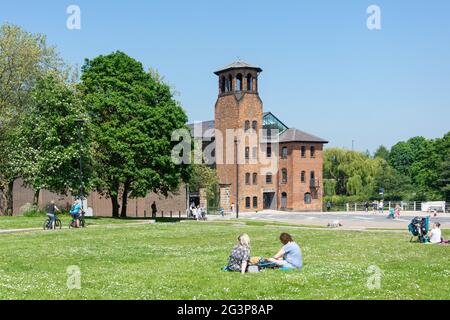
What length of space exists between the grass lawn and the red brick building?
54.3 m

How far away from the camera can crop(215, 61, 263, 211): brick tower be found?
269 ft

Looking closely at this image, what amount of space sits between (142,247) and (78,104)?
23735 mm

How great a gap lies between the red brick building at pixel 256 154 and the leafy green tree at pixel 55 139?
124 feet

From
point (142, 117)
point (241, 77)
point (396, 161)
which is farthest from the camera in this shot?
point (396, 161)

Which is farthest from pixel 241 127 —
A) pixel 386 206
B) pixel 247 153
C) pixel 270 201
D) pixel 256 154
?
pixel 386 206

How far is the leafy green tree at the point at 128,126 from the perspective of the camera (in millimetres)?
46062

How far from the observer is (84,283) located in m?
13.6

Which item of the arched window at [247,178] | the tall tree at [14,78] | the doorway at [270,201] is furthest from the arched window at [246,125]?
the tall tree at [14,78]

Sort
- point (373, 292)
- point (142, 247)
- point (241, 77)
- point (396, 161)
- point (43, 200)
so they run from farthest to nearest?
1. point (396, 161)
2. point (241, 77)
3. point (43, 200)
4. point (142, 247)
5. point (373, 292)

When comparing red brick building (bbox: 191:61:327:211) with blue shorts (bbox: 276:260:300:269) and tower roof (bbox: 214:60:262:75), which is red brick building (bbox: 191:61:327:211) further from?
blue shorts (bbox: 276:260:300:269)

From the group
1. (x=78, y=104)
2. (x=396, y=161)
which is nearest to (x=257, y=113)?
(x=78, y=104)

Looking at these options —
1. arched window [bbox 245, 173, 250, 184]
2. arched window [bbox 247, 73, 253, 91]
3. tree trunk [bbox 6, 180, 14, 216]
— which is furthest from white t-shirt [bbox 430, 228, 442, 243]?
arched window [bbox 247, 73, 253, 91]

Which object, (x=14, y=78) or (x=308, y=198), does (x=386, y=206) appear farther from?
(x=14, y=78)

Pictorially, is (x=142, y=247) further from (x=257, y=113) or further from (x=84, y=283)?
(x=257, y=113)
